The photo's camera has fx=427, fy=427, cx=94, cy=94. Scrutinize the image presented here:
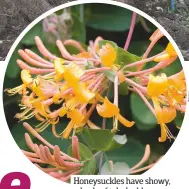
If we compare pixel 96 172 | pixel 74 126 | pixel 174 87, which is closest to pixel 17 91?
pixel 74 126

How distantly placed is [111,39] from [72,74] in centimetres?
17

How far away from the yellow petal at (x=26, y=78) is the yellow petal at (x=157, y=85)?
0.95ft

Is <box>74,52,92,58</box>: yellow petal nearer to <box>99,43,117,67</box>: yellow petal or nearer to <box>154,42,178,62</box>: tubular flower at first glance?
<box>99,43,117,67</box>: yellow petal

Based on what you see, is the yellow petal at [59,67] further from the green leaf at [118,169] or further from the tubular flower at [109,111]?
the green leaf at [118,169]

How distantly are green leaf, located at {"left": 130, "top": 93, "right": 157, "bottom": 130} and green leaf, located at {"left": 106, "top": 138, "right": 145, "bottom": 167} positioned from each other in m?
0.05

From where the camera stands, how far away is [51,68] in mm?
1055

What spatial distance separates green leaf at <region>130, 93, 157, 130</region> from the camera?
1092 mm

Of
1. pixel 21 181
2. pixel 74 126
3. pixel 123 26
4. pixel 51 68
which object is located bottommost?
pixel 21 181

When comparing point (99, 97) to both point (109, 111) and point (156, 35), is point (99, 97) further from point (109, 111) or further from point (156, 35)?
point (156, 35)

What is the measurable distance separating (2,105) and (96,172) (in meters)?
0.31

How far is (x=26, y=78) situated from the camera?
1.05 meters

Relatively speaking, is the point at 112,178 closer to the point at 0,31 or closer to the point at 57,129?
the point at 57,129

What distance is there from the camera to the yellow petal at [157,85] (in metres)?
0.98

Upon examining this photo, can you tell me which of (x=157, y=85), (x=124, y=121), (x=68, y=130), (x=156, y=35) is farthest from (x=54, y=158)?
(x=156, y=35)
